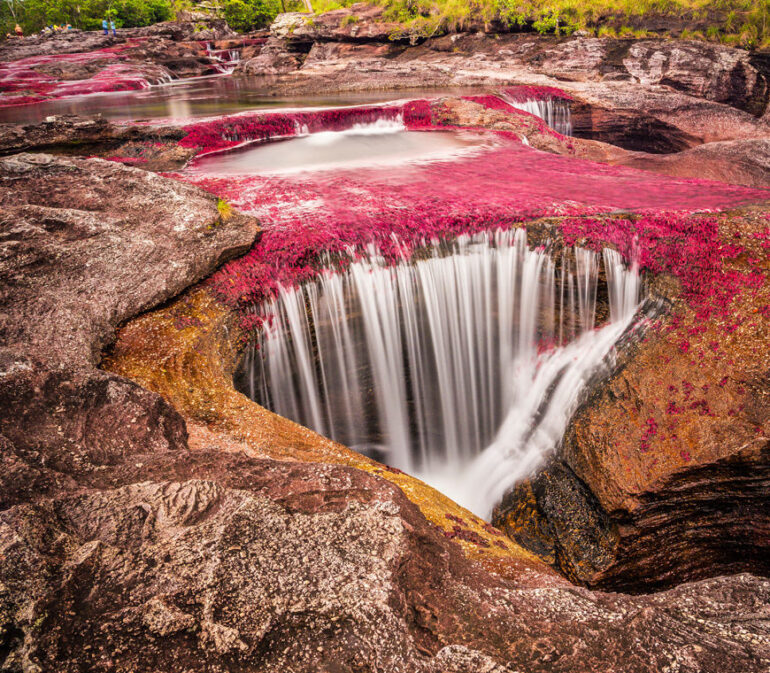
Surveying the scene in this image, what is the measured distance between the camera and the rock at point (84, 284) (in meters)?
2.86

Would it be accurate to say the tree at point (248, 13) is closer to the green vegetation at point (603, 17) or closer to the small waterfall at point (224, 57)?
the small waterfall at point (224, 57)

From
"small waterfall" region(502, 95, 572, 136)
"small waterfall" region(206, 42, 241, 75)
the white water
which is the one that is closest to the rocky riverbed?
the white water

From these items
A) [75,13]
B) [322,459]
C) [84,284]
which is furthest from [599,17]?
[75,13]

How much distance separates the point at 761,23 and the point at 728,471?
2178 cm

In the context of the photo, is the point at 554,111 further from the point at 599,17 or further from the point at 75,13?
the point at 75,13

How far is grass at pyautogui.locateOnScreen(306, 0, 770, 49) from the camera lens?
711 inches

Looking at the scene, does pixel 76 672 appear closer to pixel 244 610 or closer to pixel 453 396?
pixel 244 610

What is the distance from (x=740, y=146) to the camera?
36.9 feet

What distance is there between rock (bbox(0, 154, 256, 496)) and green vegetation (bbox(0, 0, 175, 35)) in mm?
51570

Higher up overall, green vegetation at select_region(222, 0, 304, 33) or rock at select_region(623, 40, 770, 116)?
green vegetation at select_region(222, 0, 304, 33)

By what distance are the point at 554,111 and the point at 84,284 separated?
609 inches

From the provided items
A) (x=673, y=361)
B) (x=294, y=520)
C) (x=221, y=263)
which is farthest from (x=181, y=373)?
(x=673, y=361)

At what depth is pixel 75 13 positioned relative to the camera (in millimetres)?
44969

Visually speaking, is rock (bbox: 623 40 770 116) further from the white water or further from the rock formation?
the rock formation
